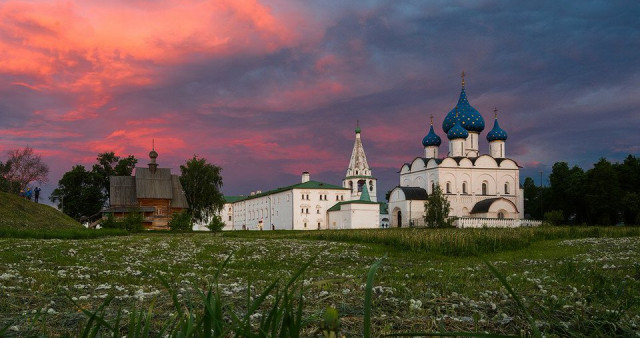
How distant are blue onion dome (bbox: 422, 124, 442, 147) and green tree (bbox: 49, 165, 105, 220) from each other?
188 feet

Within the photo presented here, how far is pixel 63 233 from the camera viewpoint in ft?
107

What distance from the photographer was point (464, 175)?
282ft

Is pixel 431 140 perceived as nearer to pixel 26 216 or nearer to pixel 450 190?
pixel 450 190

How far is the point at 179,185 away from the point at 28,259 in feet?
200

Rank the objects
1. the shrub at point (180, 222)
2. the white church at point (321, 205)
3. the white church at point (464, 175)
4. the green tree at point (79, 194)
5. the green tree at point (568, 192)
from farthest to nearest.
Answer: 1. the white church at point (321, 205)
2. the white church at point (464, 175)
3. the green tree at point (79, 194)
4. the green tree at point (568, 192)
5. the shrub at point (180, 222)

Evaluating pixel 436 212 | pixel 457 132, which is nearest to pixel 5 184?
pixel 436 212

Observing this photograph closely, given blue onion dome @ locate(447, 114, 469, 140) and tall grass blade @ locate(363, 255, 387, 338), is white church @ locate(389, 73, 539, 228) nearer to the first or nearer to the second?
blue onion dome @ locate(447, 114, 469, 140)

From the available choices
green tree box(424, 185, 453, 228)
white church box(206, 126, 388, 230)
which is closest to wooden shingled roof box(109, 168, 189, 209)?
white church box(206, 126, 388, 230)

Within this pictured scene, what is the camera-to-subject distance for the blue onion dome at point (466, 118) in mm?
88312

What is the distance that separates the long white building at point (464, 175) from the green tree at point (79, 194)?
4931cm

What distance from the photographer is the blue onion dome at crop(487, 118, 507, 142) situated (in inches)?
3570

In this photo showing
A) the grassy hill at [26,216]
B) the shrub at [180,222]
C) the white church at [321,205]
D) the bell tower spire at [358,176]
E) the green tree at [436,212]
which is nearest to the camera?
the grassy hill at [26,216]

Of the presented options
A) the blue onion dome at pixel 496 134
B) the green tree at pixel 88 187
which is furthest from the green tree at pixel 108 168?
the blue onion dome at pixel 496 134

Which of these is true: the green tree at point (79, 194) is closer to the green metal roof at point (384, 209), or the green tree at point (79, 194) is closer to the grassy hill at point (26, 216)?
the grassy hill at point (26, 216)
